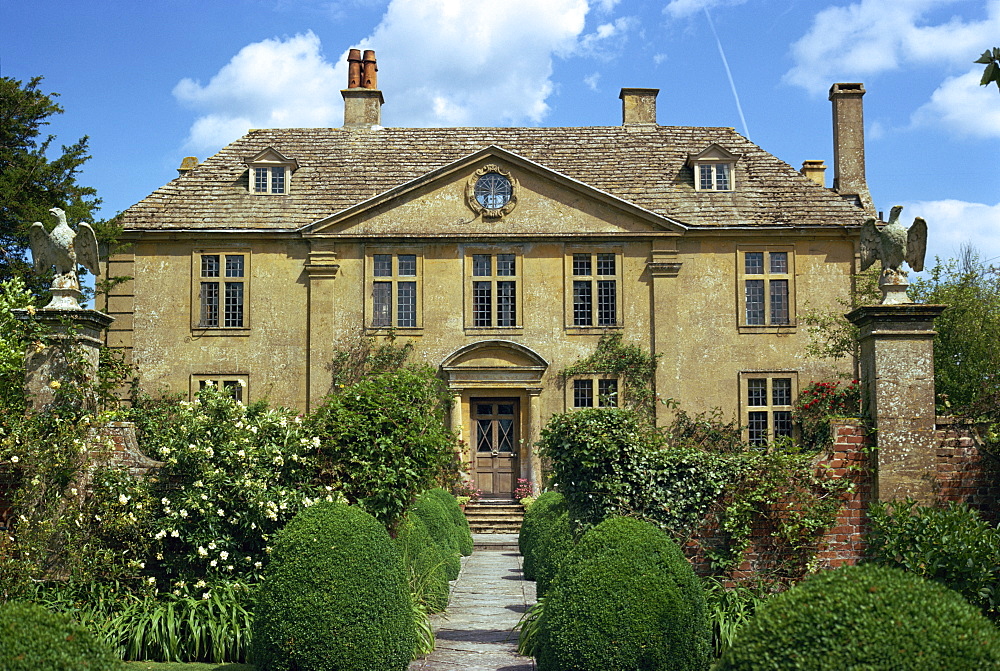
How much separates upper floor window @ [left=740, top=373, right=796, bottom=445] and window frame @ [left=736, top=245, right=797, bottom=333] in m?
1.19

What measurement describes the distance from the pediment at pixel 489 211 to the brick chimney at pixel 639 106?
472 cm

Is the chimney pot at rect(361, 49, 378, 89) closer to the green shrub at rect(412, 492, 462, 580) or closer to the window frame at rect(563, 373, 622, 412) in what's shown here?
the window frame at rect(563, 373, 622, 412)

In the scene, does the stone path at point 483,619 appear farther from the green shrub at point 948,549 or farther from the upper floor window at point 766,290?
the upper floor window at point 766,290

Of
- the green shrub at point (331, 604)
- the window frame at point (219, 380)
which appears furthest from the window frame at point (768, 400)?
the green shrub at point (331, 604)

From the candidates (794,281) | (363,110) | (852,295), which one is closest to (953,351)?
(852,295)

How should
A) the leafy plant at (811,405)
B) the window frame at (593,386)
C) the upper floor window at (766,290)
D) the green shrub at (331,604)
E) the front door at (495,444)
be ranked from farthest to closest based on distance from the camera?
the front door at (495,444) → the upper floor window at (766,290) → the window frame at (593,386) → the leafy plant at (811,405) → the green shrub at (331,604)

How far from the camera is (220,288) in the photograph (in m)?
23.6

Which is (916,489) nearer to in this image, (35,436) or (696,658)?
(696,658)

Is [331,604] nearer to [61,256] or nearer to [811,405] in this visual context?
[61,256]

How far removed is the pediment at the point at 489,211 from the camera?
23.3 metres

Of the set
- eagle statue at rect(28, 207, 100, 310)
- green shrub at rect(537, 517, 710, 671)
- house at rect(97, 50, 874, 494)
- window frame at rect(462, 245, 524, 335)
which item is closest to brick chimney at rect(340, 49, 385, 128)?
house at rect(97, 50, 874, 494)

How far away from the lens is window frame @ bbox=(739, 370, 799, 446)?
75.2 ft

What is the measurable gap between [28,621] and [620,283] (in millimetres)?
18631

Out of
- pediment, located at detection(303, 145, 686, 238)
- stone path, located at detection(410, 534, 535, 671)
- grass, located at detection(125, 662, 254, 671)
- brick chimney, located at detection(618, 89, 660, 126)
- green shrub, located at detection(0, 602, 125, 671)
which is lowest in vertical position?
stone path, located at detection(410, 534, 535, 671)
